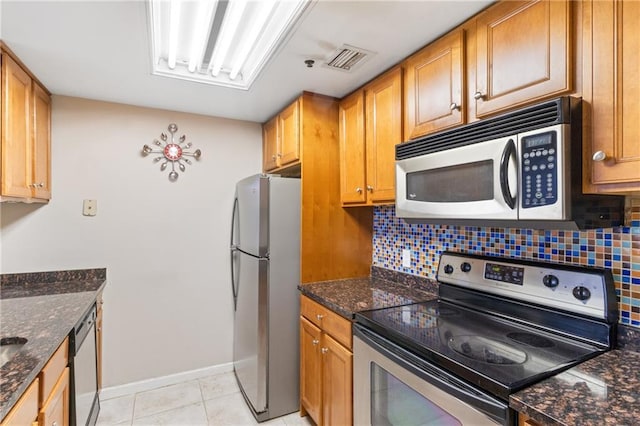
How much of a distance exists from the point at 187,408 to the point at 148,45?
2.26 metres

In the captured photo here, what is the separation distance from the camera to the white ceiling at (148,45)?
53.2 inches

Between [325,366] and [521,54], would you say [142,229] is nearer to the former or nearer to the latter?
[325,366]

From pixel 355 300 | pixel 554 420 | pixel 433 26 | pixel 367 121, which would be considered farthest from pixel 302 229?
pixel 554 420

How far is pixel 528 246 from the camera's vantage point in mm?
1475

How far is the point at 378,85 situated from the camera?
194 centimetres

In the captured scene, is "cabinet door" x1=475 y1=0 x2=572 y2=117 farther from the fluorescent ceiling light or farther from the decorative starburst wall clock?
the decorative starburst wall clock

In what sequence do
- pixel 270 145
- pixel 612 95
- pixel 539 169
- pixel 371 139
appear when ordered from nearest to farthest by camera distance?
1. pixel 612 95
2. pixel 539 169
3. pixel 371 139
4. pixel 270 145

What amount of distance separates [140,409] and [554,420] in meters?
2.50

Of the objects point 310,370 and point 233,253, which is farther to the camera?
point 233,253

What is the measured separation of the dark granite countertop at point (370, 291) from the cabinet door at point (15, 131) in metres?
1.65

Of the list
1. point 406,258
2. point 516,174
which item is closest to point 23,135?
point 406,258

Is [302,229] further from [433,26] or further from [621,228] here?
[621,228]

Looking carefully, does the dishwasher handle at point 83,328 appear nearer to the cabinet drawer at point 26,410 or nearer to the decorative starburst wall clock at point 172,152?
the cabinet drawer at point 26,410

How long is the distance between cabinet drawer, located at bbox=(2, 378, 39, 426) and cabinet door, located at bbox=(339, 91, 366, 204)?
66.4 inches
